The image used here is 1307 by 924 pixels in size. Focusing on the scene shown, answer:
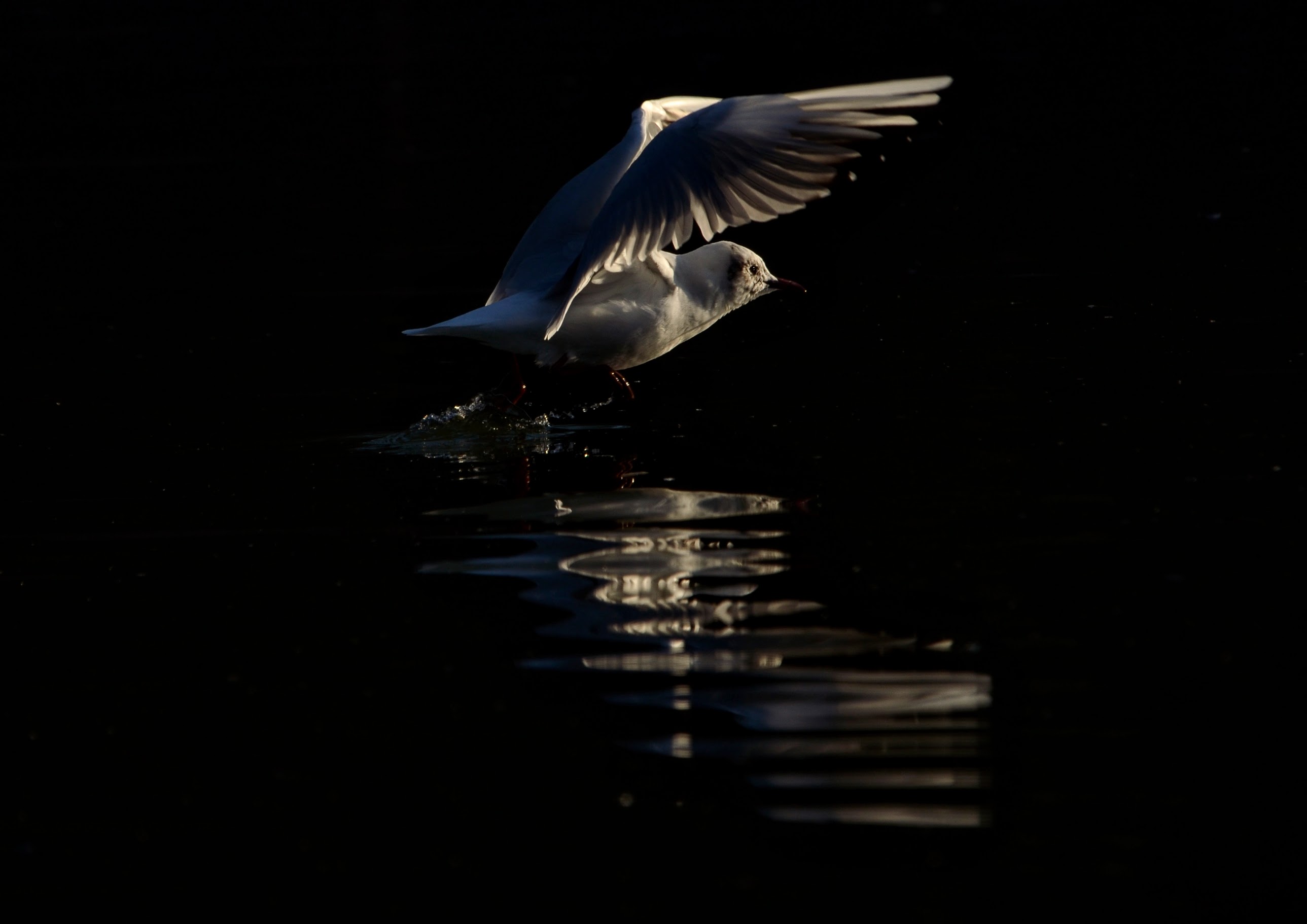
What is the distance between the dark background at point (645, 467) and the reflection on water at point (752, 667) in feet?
0.38

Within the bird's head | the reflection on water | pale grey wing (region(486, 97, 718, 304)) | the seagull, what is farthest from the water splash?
the reflection on water

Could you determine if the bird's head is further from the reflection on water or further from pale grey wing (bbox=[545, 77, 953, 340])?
the reflection on water

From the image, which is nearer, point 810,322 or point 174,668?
point 174,668

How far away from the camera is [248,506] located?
19.8 feet

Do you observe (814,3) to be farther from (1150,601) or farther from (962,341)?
(1150,601)

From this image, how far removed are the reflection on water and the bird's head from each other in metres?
2.08

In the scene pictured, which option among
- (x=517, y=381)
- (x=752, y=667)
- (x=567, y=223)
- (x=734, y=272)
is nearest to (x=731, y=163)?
(x=734, y=272)

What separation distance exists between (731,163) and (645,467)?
1.28 meters

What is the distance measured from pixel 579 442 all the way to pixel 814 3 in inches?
539

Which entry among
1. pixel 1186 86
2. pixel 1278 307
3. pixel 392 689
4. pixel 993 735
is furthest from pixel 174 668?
pixel 1186 86

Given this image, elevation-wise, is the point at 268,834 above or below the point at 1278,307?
below

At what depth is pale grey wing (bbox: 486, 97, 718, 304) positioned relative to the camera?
24.7 ft

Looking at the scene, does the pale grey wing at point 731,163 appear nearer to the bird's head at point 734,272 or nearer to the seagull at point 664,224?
the seagull at point 664,224

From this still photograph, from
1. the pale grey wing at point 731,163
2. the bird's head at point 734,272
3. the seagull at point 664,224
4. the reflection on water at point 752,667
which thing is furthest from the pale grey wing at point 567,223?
the reflection on water at point 752,667
